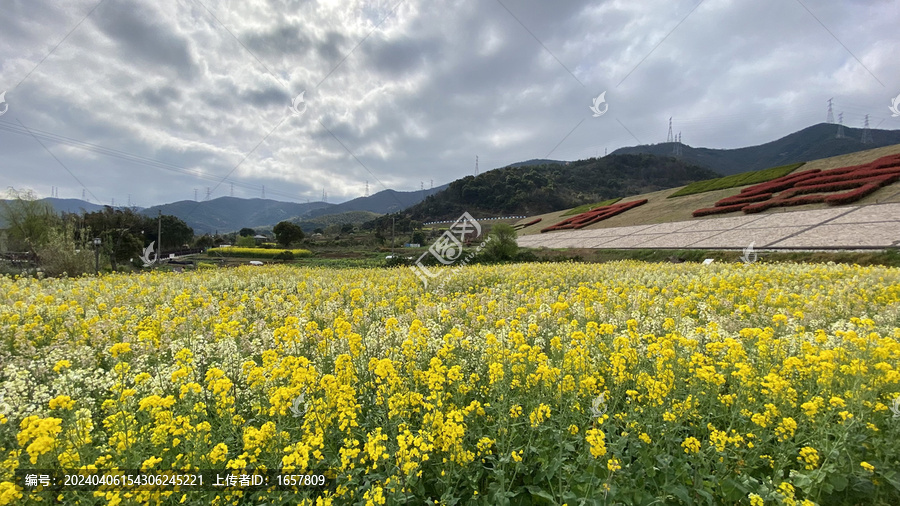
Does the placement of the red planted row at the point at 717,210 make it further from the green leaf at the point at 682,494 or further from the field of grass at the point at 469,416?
the green leaf at the point at 682,494

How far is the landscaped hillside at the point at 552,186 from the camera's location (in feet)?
354

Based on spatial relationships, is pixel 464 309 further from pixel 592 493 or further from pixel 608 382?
pixel 592 493

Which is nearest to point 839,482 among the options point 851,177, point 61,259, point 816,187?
point 61,259

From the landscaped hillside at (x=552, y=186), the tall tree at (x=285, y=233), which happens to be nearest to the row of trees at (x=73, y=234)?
the tall tree at (x=285, y=233)

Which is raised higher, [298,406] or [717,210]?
[717,210]

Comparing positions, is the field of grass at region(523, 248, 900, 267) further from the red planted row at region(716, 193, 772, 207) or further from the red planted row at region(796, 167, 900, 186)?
the red planted row at region(796, 167, 900, 186)

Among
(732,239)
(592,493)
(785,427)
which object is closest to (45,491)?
(592,493)

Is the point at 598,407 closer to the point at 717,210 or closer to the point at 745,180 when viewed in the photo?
the point at 717,210

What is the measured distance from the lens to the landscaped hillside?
107881 mm

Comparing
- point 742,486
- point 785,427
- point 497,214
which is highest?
point 497,214

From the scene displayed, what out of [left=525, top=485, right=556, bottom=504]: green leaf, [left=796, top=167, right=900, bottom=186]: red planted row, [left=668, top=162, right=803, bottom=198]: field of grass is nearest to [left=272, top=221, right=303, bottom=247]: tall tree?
[left=668, top=162, right=803, bottom=198]: field of grass

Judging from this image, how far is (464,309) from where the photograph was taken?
7840 mm

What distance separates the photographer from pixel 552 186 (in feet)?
361

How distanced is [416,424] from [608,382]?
2210 millimetres
